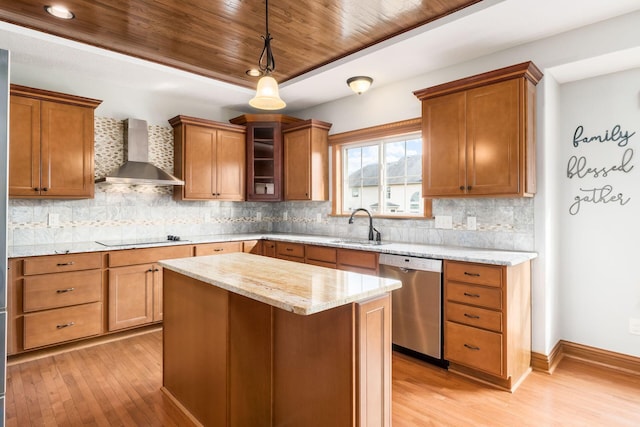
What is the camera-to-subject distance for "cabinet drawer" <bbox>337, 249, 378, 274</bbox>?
328 cm

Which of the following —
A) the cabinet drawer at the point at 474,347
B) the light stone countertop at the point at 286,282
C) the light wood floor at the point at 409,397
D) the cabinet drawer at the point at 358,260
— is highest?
the light stone countertop at the point at 286,282

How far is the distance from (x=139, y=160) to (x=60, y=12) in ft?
5.29

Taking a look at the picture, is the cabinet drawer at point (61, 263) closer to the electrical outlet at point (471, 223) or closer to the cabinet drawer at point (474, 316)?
the cabinet drawer at point (474, 316)

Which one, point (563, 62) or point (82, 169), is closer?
point (563, 62)

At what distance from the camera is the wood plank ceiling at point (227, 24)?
257 cm

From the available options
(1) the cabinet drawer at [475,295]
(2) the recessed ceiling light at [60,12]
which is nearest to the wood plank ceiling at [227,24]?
(2) the recessed ceiling light at [60,12]

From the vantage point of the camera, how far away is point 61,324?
3.15 metres

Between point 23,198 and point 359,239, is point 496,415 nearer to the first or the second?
point 359,239

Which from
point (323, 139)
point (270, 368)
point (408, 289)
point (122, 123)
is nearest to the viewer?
point (270, 368)

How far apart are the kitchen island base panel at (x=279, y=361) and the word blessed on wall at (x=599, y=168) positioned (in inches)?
90.4

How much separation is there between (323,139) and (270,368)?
10.3 ft

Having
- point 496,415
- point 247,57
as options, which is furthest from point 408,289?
point 247,57

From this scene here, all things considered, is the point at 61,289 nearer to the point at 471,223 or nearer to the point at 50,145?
the point at 50,145

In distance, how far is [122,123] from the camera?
4.03 metres
